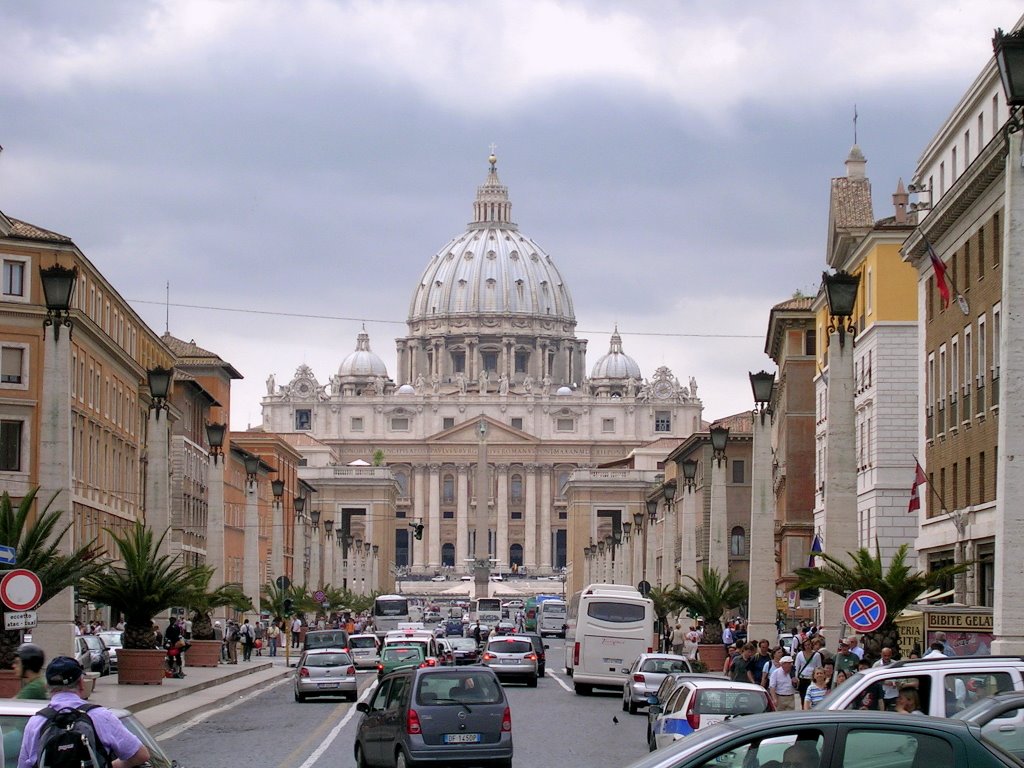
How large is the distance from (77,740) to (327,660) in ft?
99.9

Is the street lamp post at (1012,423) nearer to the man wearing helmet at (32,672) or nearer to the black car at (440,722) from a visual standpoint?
the black car at (440,722)

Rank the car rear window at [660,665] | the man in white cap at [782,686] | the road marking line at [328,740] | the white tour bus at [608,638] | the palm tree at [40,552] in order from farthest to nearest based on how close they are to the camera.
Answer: the white tour bus at [608,638], the car rear window at [660,665], the palm tree at [40,552], the man in white cap at [782,686], the road marking line at [328,740]

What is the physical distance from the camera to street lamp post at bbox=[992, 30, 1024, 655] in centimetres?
2159

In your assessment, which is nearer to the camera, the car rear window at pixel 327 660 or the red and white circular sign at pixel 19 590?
the red and white circular sign at pixel 19 590

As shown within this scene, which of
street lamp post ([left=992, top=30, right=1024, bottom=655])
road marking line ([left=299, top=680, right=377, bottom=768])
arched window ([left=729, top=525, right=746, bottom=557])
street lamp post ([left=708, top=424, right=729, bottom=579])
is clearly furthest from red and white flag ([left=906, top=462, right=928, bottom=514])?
arched window ([left=729, top=525, right=746, bottom=557])

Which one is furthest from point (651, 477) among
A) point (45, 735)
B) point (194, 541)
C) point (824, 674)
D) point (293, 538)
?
point (45, 735)

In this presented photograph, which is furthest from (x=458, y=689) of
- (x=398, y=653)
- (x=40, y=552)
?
(x=398, y=653)

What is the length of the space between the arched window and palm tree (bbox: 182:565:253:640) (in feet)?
141

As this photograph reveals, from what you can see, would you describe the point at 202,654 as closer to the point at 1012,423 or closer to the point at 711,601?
the point at 711,601

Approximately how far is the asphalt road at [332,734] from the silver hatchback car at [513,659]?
14.0 feet

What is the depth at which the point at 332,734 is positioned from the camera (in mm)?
31031

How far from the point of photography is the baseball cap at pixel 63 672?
41.7ft

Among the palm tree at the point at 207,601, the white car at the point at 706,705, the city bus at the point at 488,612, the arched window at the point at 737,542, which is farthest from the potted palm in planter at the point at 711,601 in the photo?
the city bus at the point at 488,612

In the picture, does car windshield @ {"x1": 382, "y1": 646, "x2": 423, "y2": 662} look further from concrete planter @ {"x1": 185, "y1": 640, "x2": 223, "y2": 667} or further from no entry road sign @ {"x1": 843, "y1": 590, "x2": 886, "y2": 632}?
no entry road sign @ {"x1": 843, "y1": 590, "x2": 886, "y2": 632}
